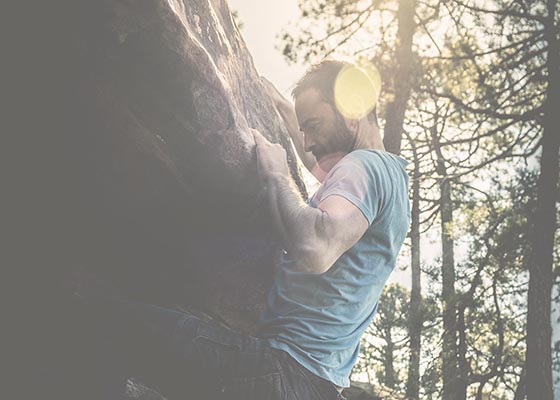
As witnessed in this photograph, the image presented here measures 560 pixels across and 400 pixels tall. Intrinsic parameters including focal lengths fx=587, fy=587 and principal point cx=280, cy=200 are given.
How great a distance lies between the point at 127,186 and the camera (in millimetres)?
3080

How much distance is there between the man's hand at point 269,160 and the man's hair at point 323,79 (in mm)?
279

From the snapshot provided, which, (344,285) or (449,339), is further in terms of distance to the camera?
(449,339)

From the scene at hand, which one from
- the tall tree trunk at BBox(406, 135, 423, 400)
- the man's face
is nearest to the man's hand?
the man's face

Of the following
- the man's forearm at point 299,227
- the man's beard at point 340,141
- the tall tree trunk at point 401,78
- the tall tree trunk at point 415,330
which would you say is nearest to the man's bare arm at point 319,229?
the man's forearm at point 299,227

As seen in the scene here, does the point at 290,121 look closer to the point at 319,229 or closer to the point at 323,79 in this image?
the point at 323,79

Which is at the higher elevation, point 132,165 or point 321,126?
point 321,126

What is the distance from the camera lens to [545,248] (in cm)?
739

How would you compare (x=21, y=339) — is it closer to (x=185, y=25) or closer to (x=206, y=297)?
(x=206, y=297)

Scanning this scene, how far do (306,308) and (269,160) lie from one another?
78 centimetres

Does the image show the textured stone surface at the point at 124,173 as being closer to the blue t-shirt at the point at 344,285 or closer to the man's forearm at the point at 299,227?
the man's forearm at the point at 299,227

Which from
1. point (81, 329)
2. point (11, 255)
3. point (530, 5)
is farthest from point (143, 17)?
point (530, 5)

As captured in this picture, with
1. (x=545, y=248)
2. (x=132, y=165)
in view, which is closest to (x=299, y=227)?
(x=132, y=165)

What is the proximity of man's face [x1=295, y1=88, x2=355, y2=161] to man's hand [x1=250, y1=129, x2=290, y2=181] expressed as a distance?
154 mm

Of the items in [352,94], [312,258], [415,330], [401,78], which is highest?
[401,78]
